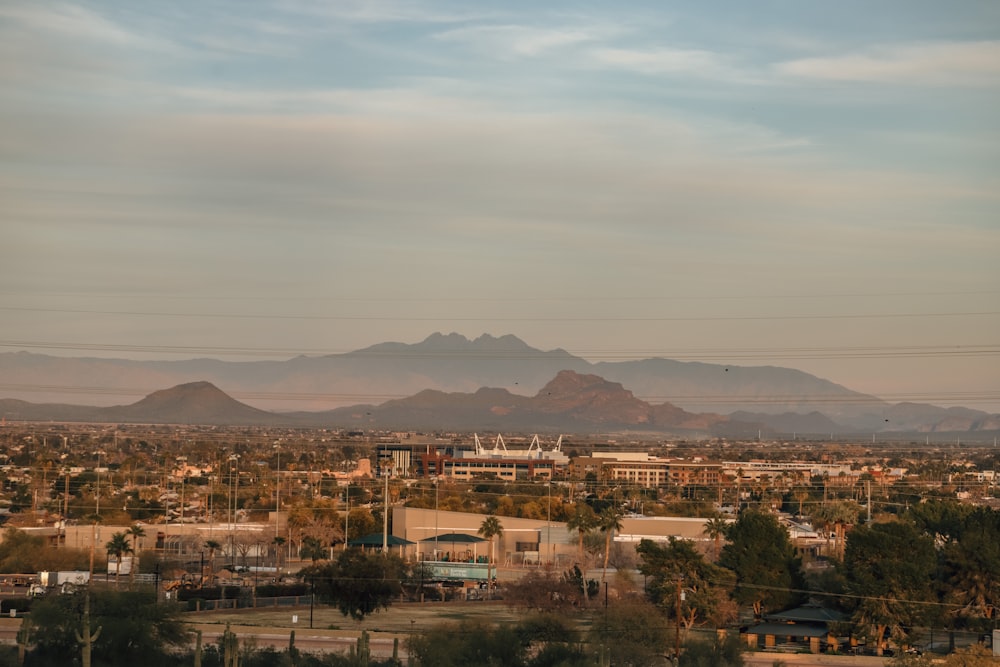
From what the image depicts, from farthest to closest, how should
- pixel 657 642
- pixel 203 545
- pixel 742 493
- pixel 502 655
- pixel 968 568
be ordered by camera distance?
pixel 742 493 < pixel 203 545 < pixel 968 568 < pixel 657 642 < pixel 502 655

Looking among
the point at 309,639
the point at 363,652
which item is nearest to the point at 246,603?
the point at 309,639

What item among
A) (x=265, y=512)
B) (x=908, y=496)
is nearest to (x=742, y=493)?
(x=908, y=496)

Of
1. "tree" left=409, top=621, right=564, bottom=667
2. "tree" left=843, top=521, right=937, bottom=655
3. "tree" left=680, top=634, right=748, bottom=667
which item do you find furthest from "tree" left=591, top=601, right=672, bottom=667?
"tree" left=843, top=521, right=937, bottom=655

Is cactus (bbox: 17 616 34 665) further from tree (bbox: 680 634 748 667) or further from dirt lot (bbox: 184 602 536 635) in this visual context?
tree (bbox: 680 634 748 667)

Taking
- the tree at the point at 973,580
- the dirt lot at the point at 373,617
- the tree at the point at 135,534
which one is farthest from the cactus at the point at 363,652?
the tree at the point at 135,534

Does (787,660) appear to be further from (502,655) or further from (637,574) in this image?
(637,574)

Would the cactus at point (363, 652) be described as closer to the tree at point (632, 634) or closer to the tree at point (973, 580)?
the tree at point (632, 634)

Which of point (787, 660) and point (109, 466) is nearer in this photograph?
point (787, 660)
